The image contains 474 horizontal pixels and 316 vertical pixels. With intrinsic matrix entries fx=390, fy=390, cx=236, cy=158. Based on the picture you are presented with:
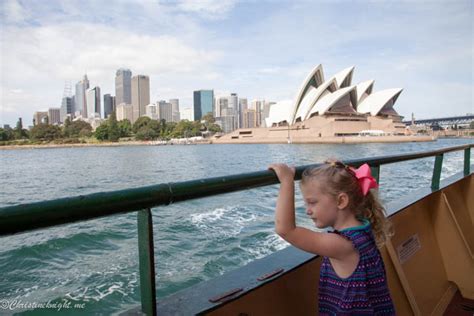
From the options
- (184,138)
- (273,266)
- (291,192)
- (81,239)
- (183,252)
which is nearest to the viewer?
(291,192)

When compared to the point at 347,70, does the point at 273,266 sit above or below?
below

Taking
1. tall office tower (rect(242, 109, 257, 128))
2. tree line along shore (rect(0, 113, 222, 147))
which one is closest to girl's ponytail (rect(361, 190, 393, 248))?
tree line along shore (rect(0, 113, 222, 147))

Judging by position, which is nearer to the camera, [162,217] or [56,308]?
[56,308]

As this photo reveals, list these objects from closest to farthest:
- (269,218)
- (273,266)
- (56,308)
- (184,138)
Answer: (273,266), (56,308), (269,218), (184,138)

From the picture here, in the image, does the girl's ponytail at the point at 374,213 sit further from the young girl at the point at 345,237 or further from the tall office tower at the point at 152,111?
the tall office tower at the point at 152,111

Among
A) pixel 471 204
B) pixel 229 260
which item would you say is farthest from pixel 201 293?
pixel 229 260

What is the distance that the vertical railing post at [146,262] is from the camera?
0.99 meters

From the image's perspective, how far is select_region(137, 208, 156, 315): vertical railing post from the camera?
99 centimetres

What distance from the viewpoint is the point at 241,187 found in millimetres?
1183

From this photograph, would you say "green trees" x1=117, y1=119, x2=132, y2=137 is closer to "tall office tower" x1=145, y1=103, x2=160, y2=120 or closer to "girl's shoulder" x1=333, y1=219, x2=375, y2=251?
"tall office tower" x1=145, y1=103, x2=160, y2=120

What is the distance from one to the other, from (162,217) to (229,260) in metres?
3.09

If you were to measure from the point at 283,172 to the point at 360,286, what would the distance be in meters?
0.43

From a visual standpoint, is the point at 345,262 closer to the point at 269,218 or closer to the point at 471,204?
the point at 471,204

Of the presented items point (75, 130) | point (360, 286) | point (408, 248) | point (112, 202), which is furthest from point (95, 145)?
point (112, 202)
